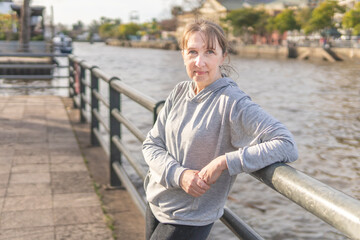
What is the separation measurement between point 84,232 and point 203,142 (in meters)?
1.85

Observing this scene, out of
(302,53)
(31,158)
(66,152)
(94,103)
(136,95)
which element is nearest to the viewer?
(136,95)

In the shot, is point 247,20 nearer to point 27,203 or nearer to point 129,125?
point 27,203

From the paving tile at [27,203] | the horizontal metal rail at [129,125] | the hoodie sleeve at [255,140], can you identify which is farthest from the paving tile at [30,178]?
the hoodie sleeve at [255,140]

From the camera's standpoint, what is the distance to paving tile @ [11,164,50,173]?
4.66m

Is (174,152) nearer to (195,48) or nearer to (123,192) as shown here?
(195,48)

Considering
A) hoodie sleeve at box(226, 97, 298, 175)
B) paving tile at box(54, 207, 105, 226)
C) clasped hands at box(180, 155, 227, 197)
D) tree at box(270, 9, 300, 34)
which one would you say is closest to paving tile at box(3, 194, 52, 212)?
paving tile at box(54, 207, 105, 226)

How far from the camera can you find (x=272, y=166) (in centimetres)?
146

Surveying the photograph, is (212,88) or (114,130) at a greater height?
(212,88)

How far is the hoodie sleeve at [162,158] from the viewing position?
1.72 meters

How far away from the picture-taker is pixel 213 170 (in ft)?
5.16

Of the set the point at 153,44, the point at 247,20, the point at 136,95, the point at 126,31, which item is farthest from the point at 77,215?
the point at 126,31

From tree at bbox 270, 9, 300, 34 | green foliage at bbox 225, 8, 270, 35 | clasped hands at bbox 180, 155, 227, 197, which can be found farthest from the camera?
green foliage at bbox 225, 8, 270, 35

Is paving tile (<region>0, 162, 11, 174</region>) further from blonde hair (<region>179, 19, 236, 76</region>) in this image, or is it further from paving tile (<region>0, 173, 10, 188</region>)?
blonde hair (<region>179, 19, 236, 76</region>)

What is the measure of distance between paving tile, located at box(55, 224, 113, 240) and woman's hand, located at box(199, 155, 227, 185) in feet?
5.81
